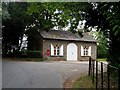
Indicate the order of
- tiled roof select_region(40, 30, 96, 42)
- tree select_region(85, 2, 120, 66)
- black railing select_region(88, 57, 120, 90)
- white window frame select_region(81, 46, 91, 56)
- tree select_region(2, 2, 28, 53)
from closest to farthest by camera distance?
black railing select_region(88, 57, 120, 90), tree select_region(85, 2, 120, 66), tree select_region(2, 2, 28, 53), tiled roof select_region(40, 30, 96, 42), white window frame select_region(81, 46, 91, 56)

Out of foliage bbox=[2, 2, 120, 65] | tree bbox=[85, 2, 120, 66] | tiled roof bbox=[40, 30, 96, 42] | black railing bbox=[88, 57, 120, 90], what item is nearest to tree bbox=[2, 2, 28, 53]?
Result: foliage bbox=[2, 2, 120, 65]

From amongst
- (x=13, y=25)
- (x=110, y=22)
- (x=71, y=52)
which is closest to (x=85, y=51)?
(x=71, y=52)

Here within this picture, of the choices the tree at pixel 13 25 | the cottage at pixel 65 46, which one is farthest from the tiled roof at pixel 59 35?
the tree at pixel 13 25

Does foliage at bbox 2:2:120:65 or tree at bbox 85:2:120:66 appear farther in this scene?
foliage at bbox 2:2:120:65

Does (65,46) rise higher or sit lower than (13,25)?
lower

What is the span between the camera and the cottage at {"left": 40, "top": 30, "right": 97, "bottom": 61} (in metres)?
41.9

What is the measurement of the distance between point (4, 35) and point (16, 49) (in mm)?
2861

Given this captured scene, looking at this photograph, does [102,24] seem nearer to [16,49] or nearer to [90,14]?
[90,14]

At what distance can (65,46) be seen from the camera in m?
44.0

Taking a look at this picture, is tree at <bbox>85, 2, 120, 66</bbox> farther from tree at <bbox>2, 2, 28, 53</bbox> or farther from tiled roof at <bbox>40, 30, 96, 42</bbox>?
tiled roof at <bbox>40, 30, 96, 42</bbox>

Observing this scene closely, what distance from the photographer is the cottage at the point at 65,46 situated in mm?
41906

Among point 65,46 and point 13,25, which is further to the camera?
point 65,46

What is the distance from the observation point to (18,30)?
42.8 meters

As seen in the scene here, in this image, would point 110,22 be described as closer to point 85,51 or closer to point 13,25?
point 13,25
